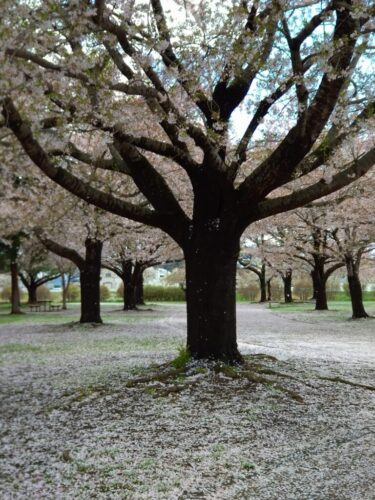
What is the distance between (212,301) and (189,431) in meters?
2.21

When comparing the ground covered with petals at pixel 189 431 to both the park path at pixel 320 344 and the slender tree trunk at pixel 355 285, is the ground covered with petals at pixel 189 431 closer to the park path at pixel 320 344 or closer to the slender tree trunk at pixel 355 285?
the park path at pixel 320 344

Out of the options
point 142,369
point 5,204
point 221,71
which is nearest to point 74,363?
point 142,369

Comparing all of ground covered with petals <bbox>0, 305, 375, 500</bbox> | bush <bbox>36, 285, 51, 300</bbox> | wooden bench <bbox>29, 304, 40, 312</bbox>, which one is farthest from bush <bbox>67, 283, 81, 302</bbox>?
ground covered with petals <bbox>0, 305, 375, 500</bbox>

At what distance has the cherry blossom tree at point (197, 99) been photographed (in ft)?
16.8

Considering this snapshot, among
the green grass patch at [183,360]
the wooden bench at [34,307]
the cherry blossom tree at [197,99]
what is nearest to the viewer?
the cherry blossom tree at [197,99]

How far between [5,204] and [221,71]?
1140cm

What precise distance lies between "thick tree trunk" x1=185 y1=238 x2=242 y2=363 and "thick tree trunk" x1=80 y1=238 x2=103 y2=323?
10.7 m

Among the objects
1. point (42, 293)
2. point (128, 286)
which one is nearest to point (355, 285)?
point (128, 286)

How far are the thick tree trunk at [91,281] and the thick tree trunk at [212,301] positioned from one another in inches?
423

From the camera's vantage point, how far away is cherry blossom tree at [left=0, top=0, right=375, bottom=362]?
16.8 ft

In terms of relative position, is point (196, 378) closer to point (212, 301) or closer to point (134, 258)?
point (212, 301)

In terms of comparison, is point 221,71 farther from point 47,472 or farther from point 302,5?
point 47,472

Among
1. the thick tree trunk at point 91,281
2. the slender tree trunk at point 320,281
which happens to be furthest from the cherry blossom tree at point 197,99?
the slender tree trunk at point 320,281

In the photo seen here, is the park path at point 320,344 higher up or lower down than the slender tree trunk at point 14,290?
lower down
